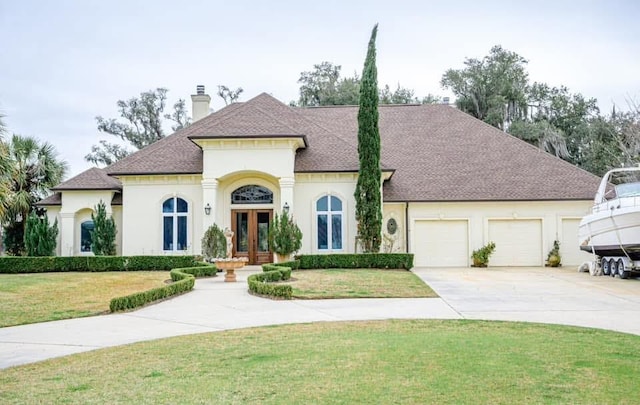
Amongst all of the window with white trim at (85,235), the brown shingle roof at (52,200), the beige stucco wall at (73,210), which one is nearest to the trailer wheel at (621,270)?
the beige stucco wall at (73,210)

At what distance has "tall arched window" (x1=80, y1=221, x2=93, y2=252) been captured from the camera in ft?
85.2

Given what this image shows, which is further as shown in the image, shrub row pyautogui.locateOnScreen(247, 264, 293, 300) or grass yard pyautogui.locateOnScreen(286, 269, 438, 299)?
grass yard pyautogui.locateOnScreen(286, 269, 438, 299)

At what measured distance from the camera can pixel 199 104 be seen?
30.7 m

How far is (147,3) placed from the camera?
608 inches

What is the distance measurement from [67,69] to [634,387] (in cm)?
2219

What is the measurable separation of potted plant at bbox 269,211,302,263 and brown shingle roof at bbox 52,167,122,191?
795 centimetres

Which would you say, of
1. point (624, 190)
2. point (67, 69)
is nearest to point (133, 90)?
point (67, 69)

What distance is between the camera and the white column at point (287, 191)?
23.3 meters

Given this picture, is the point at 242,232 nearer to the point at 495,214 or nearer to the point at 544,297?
the point at 495,214

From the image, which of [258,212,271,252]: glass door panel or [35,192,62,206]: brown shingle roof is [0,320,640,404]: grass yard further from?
[35,192,62,206]: brown shingle roof

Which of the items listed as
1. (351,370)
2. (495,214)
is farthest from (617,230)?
(351,370)

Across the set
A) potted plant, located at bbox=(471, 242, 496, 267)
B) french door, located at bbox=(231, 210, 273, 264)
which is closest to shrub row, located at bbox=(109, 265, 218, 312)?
french door, located at bbox=(231, 210, 273, 264)

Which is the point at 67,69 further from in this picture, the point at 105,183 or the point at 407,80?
the point at 407,80

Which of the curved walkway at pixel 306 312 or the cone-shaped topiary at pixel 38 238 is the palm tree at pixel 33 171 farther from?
the curved walkway at pixel 306 312
